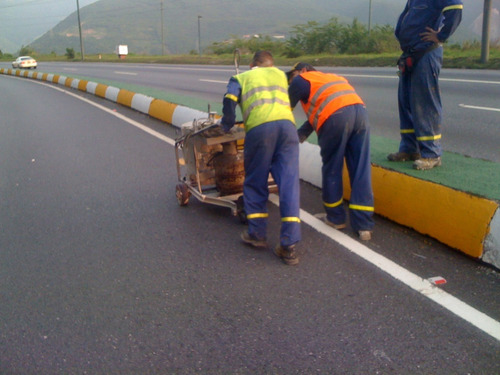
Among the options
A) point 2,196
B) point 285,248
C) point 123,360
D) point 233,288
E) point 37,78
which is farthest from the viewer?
point 37,78

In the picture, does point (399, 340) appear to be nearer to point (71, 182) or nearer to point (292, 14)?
point (71, 182)

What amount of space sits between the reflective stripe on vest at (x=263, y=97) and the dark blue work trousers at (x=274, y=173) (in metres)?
0.07

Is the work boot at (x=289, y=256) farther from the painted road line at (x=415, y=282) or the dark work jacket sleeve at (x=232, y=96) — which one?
the dark work jacket sleeve at (x=232, y=96)

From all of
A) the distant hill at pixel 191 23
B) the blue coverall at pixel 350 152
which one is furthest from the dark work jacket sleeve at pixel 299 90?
the distant hill at pixel 191 23

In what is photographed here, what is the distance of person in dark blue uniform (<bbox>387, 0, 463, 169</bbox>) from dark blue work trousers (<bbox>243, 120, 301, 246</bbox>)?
1.40 meters

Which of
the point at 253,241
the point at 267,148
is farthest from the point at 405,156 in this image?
the point at 253,241

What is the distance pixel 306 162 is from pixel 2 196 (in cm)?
364

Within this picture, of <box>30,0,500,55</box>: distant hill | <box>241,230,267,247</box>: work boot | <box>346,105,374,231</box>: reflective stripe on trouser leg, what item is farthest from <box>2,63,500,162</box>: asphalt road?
<box>30,0,500,55</box>: distant hill

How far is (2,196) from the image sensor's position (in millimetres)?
Result: 6395

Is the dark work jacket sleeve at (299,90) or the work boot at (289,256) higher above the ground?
the dark work jacket sleeve at (299,90)

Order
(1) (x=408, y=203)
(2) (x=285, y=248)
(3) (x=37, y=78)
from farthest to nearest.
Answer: (3) (x=37, y=78)
(1) (x=408, y=203)
(2) (x=285, y=248)

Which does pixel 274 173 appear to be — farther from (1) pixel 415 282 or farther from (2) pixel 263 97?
(1) pixel 415 282

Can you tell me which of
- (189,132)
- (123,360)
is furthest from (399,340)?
(189,132)

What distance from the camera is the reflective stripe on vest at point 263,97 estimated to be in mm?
4344
